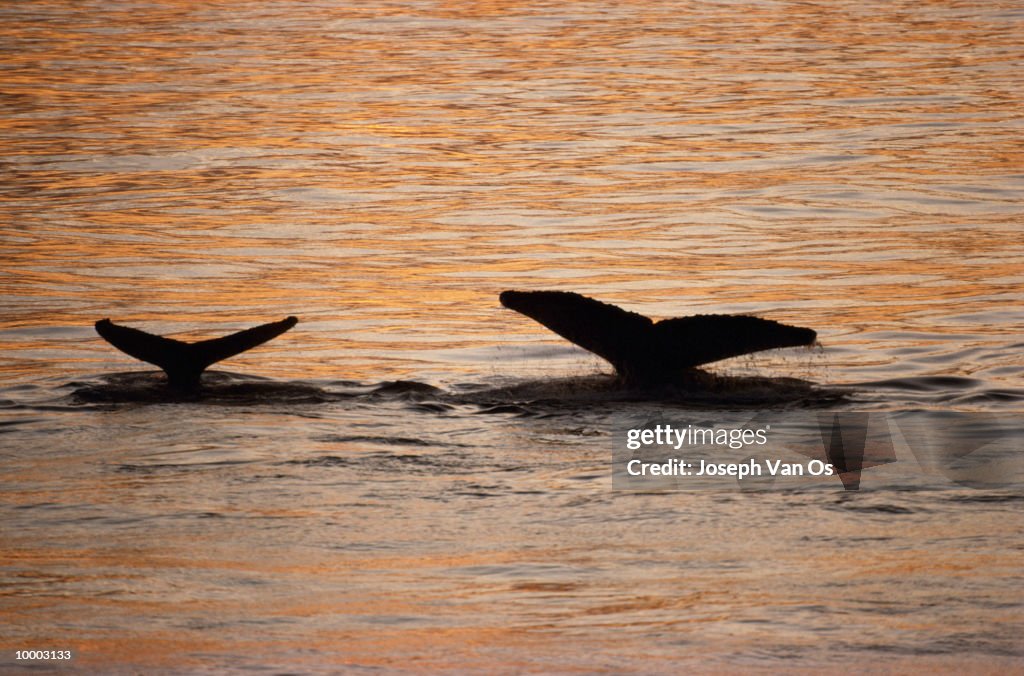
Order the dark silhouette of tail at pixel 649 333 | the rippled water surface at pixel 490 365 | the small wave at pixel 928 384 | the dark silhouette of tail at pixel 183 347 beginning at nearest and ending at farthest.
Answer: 1. the rippled water surface at pixel 490 365
2. the dark silhouette of tail at pixel 649 333
3. the dark silhouette of tail at pixel 183 347
4. the small wave at pixel 928 384

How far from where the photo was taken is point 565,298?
457 inches

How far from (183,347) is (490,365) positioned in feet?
8.40

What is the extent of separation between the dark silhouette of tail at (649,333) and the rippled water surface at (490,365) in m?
0.30

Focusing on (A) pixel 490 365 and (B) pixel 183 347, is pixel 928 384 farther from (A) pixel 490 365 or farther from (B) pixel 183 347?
(B) pixel 183 347

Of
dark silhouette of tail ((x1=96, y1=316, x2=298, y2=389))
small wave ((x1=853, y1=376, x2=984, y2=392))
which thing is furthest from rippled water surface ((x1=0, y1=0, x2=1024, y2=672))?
dark silhouette of tail ((x1=96, y1=316, x2=298, y2=389))

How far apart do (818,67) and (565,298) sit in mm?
24726

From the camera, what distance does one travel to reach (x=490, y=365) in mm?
13711

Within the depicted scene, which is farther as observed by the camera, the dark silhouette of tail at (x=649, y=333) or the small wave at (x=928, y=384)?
the small wave at (x=928, y=384)

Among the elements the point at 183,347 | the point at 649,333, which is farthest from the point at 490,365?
the point at 183,347

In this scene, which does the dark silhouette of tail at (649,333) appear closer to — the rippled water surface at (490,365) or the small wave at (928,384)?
the rippled water surface at (490,365)

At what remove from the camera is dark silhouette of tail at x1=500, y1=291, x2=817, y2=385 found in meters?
11.3

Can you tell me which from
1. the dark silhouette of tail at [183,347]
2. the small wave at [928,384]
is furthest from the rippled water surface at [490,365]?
the dark silhouette of tail at [183,347]

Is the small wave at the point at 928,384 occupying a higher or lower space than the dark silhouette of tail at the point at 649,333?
lower

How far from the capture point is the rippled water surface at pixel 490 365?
796cm
